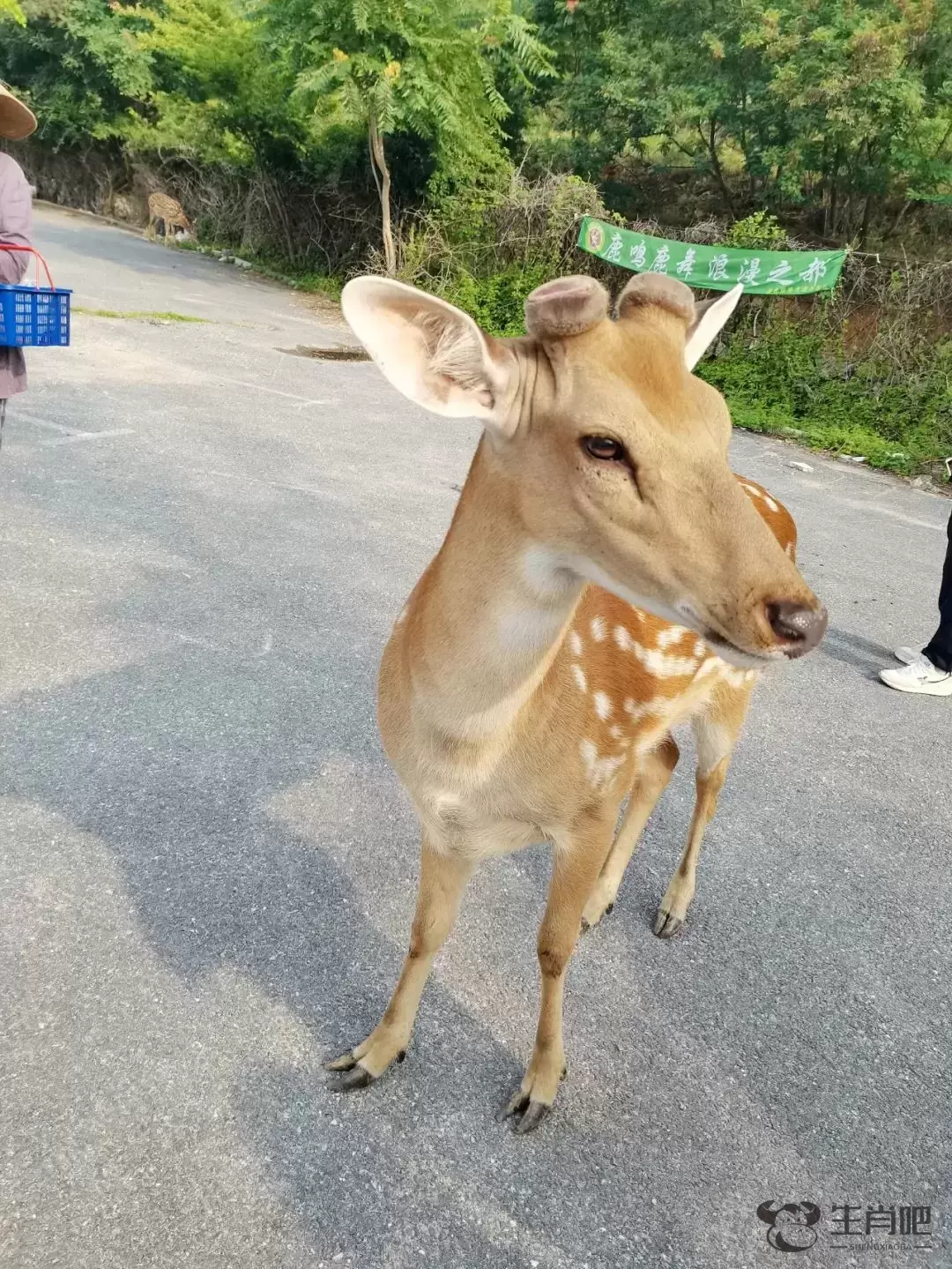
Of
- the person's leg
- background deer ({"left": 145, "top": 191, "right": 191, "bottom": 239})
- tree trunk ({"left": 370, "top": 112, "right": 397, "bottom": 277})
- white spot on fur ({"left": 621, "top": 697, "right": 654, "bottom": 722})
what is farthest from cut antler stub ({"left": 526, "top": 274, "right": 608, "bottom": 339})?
background deer ({"left": 145, "top": 191, "right": 191, "bottom": 239})

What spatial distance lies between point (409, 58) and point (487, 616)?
15.7 metres

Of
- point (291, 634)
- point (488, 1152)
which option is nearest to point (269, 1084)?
point (488, 1152)

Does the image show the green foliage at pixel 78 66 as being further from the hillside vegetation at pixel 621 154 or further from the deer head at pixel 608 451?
the deer head at pixel 608 451

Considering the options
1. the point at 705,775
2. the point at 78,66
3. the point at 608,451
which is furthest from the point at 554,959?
the point at 78,66

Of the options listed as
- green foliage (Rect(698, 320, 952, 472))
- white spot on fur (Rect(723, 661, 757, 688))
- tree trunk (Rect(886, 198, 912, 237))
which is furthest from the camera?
tree trunk (Rect(886, 198, 912, 237))

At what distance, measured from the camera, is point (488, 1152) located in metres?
2.04

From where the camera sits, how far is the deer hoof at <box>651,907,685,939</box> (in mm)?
2830

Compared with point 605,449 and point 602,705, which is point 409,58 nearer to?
point 602,705

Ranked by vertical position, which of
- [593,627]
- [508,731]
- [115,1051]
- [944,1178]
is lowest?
[115,1051]

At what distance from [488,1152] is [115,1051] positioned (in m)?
0.96

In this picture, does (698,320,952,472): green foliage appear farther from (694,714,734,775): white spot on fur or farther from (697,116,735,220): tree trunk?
(694,714,734,775): white spot on fur

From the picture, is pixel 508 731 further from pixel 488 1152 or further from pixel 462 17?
pixel 462 17

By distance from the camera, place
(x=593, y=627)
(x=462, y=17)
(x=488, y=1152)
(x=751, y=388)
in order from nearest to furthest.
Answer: (x=488, y=1152), (x=593, y=627), (x=751, y=388), (x=462, y=17)

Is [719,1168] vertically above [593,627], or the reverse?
[593,627]
